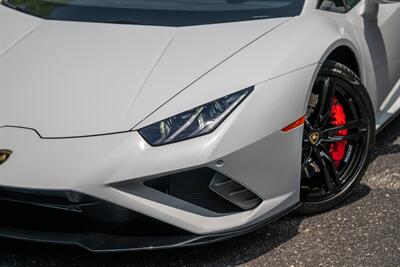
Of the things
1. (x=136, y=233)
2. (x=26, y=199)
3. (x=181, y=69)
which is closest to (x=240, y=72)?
(x=181, y=69)

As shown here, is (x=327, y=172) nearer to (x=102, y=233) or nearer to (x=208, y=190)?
(x=208, y=190)

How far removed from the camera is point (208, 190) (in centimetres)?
287

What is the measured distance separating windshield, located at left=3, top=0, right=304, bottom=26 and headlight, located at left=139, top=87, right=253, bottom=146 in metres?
0.65

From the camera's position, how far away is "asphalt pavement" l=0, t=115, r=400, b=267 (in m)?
3.07

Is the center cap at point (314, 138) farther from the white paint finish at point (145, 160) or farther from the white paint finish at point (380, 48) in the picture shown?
the white paint finish at point (380, 48)

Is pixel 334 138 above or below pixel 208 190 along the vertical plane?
below

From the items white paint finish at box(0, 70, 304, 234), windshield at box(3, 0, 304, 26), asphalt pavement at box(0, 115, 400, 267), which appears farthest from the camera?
windshield at box(3, 0, 304, 26)

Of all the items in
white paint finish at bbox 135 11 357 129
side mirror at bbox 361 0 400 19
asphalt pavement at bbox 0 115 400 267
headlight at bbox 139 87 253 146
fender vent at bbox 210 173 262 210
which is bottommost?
asphalt pavement at bbox 0 115 400 267

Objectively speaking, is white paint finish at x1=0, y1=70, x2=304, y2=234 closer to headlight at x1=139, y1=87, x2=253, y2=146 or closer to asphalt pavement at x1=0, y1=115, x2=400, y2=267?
headlight at x1=139, y1=87, x2=253, y2=146

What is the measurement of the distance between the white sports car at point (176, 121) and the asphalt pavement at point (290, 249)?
0.11 meters

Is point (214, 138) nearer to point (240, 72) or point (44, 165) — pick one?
point (240, 72)

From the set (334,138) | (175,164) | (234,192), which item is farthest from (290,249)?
(175,164)

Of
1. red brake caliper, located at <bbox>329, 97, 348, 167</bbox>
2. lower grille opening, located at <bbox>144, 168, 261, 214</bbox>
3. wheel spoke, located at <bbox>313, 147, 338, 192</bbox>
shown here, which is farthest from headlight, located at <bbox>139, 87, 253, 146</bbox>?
red brake caliper, located at <bbox>329, 97, 348, 167</bbox>

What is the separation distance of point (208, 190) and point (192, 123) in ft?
0.91
